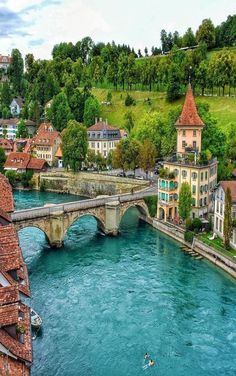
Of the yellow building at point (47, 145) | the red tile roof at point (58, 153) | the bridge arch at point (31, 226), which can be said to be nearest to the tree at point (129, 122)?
the yellow building at point (47, 145)

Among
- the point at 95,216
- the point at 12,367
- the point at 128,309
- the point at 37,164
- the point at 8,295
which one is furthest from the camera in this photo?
the point at 37,164

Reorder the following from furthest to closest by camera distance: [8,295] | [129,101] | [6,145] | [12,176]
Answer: [129,101]
[6,145]
[12,176]
[8,295]

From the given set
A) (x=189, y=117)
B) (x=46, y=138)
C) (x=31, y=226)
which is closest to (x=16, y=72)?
(x=46, y=138)

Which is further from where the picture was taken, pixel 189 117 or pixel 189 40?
pixel 189 40

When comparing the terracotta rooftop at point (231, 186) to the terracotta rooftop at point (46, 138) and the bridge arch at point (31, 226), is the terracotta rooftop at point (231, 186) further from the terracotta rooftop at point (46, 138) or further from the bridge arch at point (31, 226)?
the terracotta rooftop at point (46, 138)

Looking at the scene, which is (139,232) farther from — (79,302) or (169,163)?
(79,302)

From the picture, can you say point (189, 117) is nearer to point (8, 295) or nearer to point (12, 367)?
point (8, 295)

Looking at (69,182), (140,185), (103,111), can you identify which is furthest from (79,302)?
(103,111)

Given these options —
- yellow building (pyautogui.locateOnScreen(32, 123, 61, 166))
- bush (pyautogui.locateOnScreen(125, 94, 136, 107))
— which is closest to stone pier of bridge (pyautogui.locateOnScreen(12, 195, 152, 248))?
yellow building (pyautogui.locateOnScreen(32, 123, 61, 166))
